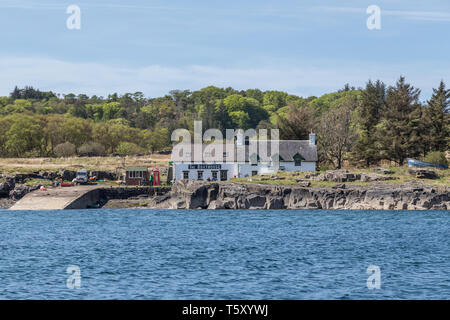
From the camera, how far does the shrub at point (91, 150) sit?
140m

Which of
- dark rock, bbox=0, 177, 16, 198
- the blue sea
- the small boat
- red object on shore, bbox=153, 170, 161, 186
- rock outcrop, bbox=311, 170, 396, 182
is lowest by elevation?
the blue sea

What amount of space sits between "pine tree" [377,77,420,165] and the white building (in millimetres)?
13049

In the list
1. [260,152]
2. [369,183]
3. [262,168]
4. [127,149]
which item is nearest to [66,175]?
[260,152]

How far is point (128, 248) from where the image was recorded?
161ft

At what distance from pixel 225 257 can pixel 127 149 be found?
338ft

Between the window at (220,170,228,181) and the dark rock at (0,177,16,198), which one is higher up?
the window at (220,170,228,181)

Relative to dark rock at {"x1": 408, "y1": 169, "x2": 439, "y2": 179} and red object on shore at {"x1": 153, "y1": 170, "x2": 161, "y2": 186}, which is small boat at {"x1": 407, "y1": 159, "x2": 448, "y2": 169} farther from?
red object on shore at {"x1": 153, "y1": 170, "x2": 161, "y2": 186}

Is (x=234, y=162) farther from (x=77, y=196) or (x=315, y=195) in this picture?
(x=77, y=196)

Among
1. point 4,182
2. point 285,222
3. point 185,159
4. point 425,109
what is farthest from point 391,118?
point 4,182

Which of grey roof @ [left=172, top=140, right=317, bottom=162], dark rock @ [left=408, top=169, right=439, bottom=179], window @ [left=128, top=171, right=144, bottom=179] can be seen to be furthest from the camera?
window @ [left=128, top=171, right=144, bottom=179]

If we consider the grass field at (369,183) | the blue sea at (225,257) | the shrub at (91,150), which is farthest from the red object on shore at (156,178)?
the shrub at (91,150)

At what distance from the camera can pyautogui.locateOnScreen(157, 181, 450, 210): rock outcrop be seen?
8450 cm

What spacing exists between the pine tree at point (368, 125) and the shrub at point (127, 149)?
52243 mm

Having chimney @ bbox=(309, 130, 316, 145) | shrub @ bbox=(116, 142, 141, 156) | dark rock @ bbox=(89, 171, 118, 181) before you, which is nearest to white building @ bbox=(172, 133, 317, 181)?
chimney @ bbox=(309, 130, 316, 145)
